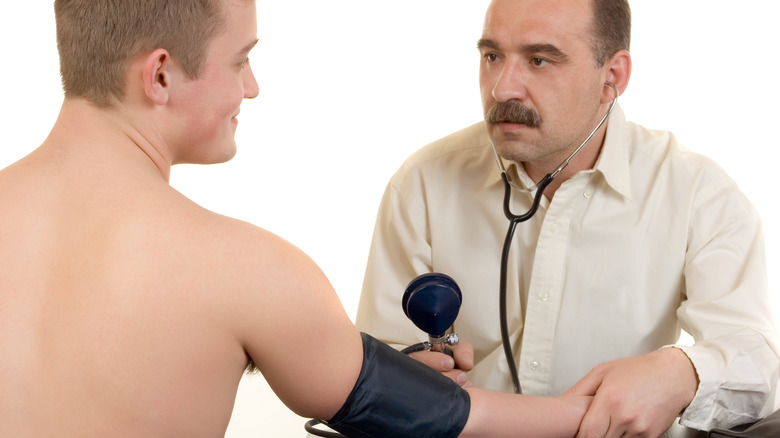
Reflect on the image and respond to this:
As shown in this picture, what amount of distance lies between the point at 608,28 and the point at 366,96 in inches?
84.5

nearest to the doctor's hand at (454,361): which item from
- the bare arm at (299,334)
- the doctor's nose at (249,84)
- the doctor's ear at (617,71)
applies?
the bare arm at (299,334)

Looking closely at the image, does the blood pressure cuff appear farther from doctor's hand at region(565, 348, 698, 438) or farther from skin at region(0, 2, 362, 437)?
doctor's hand at region(565, 348, 698, 438)

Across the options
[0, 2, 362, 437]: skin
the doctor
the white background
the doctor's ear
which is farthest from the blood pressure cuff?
the white background

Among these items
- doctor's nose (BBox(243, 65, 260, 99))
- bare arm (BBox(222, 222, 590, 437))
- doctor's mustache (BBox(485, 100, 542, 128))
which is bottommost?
bare arm (BBox(222, 222, 590, 437))

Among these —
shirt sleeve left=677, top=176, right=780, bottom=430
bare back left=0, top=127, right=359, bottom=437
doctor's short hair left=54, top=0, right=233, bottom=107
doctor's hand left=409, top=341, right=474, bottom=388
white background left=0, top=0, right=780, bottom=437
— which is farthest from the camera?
white background left=0, top=0, right=780, bottom=437

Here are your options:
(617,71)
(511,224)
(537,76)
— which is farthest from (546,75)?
(511,224)

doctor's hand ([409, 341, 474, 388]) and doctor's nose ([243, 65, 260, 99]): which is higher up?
doctor's nose ([243, 65, 260, 99])

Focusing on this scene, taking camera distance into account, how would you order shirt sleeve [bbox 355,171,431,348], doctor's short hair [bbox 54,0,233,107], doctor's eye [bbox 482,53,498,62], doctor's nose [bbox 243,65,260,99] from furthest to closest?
shirt sleeve [bbox 355,171,431,348]
doctor's eye [bbox 482,53,498,62]
doctor's nose [bbox 243,65,260,99]
doctor's short hair [bbox 54,0,233,107]

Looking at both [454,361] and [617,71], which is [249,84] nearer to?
[454,361]

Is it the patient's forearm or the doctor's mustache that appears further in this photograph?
the doctor's mustache

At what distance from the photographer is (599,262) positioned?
233cm

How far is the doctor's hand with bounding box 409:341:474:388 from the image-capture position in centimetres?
191

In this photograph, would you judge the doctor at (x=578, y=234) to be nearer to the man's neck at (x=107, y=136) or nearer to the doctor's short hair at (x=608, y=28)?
the doctor's short hair at (x=608, y=28)

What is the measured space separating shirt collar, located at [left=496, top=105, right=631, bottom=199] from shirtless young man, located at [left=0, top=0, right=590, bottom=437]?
38.6 inches
